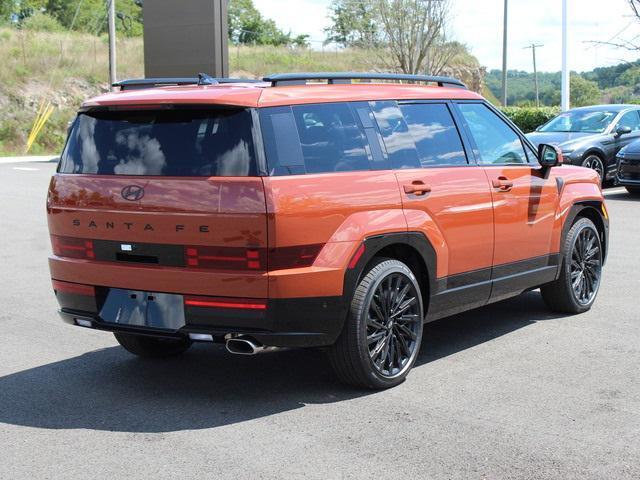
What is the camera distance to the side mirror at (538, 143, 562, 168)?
23.8 ft

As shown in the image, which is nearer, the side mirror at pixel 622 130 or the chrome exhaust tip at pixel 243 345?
the chrome exhaust tip at pixel 243 345

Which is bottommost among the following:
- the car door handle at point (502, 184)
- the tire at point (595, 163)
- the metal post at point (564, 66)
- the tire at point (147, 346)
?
the tire at point (147, 346)

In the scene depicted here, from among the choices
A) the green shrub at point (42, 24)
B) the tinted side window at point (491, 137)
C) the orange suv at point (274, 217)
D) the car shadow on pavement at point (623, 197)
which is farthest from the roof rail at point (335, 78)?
the green shrub at point (42, 24)

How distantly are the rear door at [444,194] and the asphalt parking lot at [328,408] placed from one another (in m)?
0.57

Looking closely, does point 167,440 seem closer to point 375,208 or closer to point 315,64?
point 375,208

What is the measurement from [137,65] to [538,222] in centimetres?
4706

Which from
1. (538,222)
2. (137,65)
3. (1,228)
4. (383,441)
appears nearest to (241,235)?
(383,441)

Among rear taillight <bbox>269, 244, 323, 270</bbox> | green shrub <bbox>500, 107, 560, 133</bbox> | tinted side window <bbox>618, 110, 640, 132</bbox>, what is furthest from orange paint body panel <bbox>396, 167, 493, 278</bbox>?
green shrub <bbox>500, 107, 560, 133</bbox>

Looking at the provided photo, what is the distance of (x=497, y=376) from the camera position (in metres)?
6.03

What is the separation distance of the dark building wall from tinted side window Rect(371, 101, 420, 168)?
17.3m

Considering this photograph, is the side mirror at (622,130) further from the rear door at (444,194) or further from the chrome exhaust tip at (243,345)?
the chrome exhaust tip at (243,345)

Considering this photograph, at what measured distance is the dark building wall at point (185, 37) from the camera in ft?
77.3

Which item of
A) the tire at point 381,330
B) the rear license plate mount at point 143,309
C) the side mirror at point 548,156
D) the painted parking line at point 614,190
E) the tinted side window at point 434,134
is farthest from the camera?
the painted parking line at point 614,190

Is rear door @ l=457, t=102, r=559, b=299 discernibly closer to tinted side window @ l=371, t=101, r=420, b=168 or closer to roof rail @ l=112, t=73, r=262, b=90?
tinted side window @ l=371, t=101, r=420, b=168
